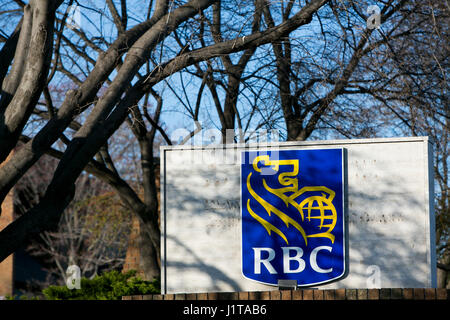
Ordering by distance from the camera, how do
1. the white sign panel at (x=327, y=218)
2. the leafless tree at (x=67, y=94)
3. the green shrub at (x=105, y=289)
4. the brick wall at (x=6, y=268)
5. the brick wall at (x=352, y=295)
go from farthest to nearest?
the brick wall at (x=6, y=268) < the green shrub at (x=105, y=289) < the white sign panel at (x=327, y=218) < the leafless tree at (x=67, y=94) < the brick wall at (x=352, y=295)

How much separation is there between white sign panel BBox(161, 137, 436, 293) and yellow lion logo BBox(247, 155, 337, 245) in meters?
0.01

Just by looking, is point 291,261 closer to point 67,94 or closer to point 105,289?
point 67,94

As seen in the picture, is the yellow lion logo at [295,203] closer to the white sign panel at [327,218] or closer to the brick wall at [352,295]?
the white sign panel at [327,218]

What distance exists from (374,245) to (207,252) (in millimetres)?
2393

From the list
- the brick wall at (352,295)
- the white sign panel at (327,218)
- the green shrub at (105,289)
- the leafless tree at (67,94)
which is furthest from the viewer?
the green shrub at (105,289)

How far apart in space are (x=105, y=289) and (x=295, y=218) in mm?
6255

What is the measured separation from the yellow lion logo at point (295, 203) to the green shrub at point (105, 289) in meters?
4.73

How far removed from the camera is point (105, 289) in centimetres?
1380

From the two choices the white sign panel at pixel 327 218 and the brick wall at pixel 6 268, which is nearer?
the white sign panel at pixel 327 218

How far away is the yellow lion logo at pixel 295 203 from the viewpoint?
896 centimetres

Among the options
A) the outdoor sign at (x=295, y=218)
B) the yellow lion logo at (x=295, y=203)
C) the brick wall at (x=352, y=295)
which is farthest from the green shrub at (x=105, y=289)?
the brick wall at (x=352, y=295)

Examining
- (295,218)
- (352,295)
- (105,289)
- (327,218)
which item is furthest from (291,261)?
(105,289)

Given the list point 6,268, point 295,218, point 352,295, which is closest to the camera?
point 352,295

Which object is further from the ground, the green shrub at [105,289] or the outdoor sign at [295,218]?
the outdoor sign at [295,218]
